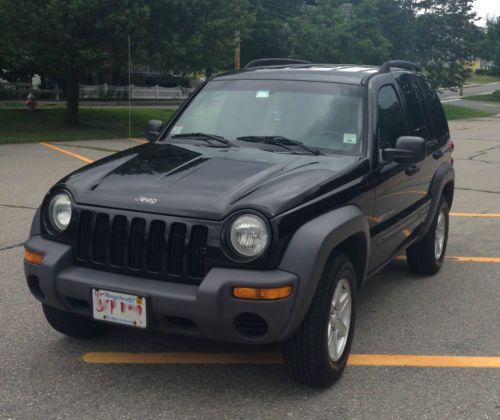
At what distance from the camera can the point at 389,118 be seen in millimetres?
4898

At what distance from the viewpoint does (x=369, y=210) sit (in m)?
4.26

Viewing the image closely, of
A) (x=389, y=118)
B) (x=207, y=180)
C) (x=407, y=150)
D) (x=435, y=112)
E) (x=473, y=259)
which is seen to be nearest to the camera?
(x=207, y=180)

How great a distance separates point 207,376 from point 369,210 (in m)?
1.43

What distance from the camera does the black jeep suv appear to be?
11.0ft

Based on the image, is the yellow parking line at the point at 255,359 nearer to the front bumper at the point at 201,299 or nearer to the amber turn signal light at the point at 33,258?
the front bumper at the point at 201,299

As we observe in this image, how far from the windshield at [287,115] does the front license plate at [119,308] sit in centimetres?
156

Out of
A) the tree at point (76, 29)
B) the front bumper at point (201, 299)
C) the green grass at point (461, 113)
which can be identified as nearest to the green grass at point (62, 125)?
the tree at point (76, 29)

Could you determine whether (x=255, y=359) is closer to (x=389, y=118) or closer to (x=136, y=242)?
(x=136, y=242)

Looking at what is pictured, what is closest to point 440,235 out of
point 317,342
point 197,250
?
point 317,342

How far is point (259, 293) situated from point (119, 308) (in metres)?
0.77

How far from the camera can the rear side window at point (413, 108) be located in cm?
538

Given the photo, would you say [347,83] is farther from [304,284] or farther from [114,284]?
[114,284]

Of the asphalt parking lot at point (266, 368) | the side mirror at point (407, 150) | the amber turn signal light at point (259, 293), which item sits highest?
the side mirror at point (407, 150)

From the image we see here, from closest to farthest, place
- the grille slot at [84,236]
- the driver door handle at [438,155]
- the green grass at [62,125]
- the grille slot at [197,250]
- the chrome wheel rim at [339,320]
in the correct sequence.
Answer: the grille slot at [197,250] → the grille slot at [84,236] → the chrome wheel rim at [339,320] → the driver door handle at [438,155] → the green grass at [62,125]
